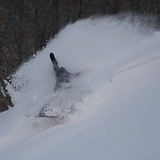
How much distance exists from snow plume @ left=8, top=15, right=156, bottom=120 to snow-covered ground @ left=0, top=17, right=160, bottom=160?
0.02m

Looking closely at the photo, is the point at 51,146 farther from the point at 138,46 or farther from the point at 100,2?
the point at 100,2

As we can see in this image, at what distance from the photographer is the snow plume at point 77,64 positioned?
454 centimetres

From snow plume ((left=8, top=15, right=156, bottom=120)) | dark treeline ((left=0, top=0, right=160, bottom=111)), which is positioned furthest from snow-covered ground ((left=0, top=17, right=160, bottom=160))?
dark treeline ((left=0, top=0, right=160, bottom=111))

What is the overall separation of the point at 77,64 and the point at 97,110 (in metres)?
1.90

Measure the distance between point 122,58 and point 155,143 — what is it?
190cm

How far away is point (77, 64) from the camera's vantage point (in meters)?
5.77

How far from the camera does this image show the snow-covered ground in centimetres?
333

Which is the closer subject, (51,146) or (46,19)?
(51,146)

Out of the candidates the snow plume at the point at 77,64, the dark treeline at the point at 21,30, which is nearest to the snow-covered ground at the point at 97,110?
the snow plume at the point at 77,64

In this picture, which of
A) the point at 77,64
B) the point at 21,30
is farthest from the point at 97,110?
the point at 21,30

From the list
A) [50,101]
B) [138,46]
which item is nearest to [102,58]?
[138,46]

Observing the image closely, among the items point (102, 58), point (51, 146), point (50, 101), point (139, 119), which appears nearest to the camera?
point (139, 119)

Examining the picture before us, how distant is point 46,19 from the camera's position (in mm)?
14281

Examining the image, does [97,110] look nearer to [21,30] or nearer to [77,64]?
[77,64]
